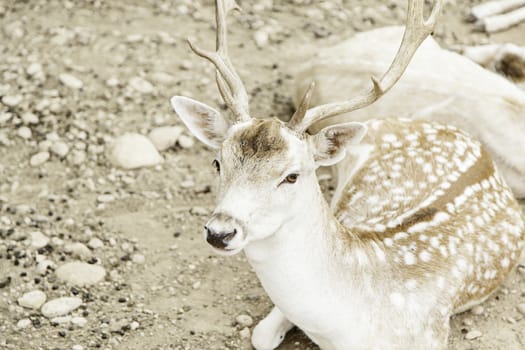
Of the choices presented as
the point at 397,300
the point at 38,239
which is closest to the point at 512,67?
the point at 397,300

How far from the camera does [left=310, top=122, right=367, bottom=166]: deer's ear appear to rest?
3527 millimetres

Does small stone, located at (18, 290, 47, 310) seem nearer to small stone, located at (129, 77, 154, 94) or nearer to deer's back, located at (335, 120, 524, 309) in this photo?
deer's back, located at (335, 120, 524, 309)

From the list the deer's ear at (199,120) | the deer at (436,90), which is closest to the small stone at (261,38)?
the deer at (436,90)

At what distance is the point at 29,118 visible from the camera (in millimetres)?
5656

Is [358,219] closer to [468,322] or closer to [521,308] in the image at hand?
[468,322]

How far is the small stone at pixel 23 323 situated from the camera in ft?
14.0

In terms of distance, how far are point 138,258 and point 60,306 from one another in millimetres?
506

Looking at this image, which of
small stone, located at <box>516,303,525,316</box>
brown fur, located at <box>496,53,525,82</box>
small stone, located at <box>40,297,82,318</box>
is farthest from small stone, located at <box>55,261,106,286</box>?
brown fur, located at <box>496,53,525,82</box>

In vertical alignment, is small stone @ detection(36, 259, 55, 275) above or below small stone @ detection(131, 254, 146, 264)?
below

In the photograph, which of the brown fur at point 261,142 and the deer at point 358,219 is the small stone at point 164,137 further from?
the brown fur at point 261,142

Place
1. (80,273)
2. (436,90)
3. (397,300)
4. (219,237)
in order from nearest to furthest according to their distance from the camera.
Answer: (219,237) < (397,300) < (80,273) < (436,90)

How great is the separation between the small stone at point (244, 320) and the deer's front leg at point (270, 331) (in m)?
0.16

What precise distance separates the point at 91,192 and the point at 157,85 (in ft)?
3.55

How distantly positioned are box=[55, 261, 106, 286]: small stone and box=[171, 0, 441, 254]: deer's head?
4.07 feet
